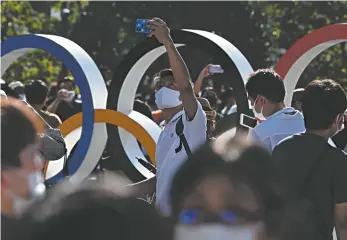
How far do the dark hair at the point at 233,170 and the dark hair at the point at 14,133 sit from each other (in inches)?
20.8

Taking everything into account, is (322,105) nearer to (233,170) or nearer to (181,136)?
(181,136)

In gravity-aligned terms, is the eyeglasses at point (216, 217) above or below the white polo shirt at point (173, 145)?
above

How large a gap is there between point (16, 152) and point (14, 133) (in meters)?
0.05

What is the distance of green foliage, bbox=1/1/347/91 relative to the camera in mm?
27156

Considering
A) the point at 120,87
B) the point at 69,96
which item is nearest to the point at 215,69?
the point at 120,87

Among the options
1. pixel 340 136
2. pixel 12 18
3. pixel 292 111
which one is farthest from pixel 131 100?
pixel 12 18

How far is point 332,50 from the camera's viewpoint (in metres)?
28.3

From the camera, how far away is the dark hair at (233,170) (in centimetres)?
192

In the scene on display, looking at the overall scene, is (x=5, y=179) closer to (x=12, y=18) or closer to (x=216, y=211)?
(x=216, y=211)

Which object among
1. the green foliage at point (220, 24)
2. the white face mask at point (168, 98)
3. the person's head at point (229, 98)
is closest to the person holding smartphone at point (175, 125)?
the white face mask at point (168, 98)

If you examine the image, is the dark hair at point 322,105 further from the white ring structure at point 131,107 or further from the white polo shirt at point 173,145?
the white ring structure at point 131,107

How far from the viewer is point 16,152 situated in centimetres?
230

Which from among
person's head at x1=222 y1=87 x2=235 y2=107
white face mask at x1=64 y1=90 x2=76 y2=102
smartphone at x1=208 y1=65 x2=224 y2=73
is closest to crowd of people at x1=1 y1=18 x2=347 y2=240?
smartphone at x1=208 y1=65 x2=224 y2=73

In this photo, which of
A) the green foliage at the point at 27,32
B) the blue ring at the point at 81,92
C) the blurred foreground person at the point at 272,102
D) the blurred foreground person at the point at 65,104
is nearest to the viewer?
the blurred foreground person at the point at 272,102
